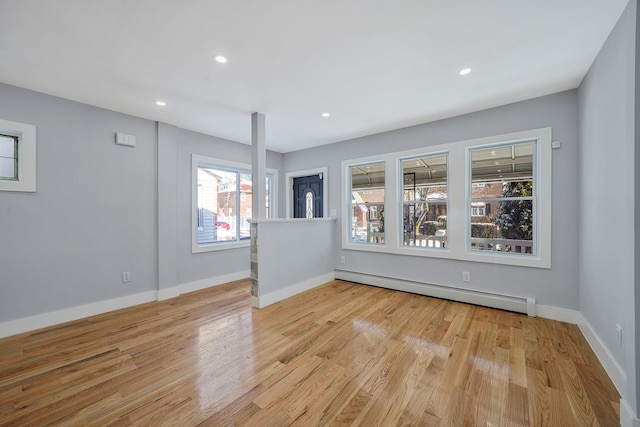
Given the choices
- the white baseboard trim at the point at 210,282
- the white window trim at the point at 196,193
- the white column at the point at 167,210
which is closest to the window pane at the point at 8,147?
the white column at the point at 167,210

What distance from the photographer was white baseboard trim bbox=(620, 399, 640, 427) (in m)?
1.36

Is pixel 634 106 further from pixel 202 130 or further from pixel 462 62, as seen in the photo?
pixel 202 130

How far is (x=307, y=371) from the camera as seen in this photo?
1.99 m

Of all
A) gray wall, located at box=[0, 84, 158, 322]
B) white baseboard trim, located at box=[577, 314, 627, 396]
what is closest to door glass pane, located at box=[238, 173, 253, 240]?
gray wall, located at box=[0, 84, 158, 322]

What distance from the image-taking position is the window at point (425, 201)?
12.4ft

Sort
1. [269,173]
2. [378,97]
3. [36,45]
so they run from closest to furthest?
[36,45]
[378,97]
[269,173]

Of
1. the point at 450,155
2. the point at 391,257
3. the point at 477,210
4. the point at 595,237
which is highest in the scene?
the point at 450,155

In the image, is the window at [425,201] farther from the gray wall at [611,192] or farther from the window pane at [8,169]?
the window pane at [8,169]

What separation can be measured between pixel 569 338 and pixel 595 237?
3.38ft

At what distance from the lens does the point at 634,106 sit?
1.42 m

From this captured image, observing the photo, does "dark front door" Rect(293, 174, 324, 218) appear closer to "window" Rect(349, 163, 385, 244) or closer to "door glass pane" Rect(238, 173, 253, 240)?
"window" Rect(349, 163, 385, 244)

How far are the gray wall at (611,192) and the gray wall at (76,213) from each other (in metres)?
4.81

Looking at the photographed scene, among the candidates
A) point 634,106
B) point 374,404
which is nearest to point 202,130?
point 374,404

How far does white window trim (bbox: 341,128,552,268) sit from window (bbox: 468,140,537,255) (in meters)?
0.09
